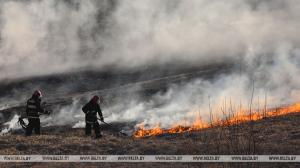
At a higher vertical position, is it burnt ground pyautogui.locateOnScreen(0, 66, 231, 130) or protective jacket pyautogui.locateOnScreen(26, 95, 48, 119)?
burnt ground pyautogui.locateOnScreen(0, 66, 231, 130)

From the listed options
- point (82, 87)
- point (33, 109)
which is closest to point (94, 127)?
point (33, 109)

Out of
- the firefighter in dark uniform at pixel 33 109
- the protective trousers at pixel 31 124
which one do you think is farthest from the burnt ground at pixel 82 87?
the firefighter in dark uniform at pixel 33 109

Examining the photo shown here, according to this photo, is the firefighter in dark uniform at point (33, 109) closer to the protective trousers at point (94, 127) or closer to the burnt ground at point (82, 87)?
the protective trousers at point (94, 127)

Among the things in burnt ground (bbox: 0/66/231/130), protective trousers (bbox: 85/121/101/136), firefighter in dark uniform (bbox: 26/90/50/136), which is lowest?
protective trousers (bbox: 85/121/101/136)

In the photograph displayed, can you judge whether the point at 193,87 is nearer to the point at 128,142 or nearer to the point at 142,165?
the point at 128,142

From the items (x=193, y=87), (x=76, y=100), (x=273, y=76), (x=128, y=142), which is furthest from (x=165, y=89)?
(x=128, y=142)

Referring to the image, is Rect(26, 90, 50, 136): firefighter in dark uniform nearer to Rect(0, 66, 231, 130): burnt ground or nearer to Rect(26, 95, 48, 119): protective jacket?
Rect(26, 95, 48, 119): protective jacket

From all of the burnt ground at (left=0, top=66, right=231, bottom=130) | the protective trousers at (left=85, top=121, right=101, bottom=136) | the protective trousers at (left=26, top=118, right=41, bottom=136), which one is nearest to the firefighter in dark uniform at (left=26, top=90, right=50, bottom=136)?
the protective trousers at (left=26, top=118, right=41, bottom=136)

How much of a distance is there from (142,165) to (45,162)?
9.57ft

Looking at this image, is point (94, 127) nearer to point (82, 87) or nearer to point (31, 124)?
point (31, 124)

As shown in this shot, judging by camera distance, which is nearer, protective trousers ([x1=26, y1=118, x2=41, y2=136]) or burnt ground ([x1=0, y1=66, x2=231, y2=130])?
protective trousers ([x1=26, y1=118, x2=41, y2=136])

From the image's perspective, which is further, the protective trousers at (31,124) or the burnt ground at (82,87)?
the burnt ground at (82,87)

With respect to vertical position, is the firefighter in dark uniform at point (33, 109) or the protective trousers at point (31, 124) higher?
the firefighter in dark uniform at point (33, 109)

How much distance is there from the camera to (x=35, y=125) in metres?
8.86
